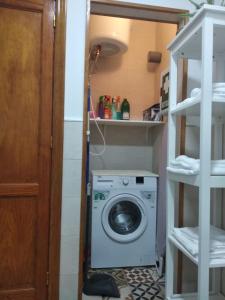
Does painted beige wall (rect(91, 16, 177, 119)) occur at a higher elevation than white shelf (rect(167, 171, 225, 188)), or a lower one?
higher

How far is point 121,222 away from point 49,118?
1.33m

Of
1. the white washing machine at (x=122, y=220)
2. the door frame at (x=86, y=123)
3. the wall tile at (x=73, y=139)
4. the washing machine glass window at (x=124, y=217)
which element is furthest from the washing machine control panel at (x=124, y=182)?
the wall tile at (x=73, y=139)

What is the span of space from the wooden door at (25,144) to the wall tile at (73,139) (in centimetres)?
11

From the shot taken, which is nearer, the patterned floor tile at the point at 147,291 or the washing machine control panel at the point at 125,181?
the patterned floor tile at the point at 147,291

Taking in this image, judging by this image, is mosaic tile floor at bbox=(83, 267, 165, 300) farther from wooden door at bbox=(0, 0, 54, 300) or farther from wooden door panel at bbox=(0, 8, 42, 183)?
wooden door panel at bbox=(0, 8, 42, 183)

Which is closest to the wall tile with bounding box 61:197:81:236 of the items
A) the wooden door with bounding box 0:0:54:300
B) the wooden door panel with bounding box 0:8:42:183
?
the wooden door with bounding box 0:0:54:300

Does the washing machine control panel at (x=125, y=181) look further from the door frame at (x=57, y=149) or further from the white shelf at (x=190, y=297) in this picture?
the white shelf at (x=190, y=297)

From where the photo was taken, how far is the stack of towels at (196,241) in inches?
48.8

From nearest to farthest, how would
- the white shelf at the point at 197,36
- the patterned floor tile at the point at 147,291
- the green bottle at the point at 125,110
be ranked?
1. the white shelf at the point at 197,36
2. the patterned floor tile at the point at 147,291
3. the green bottle at the point at 125,110

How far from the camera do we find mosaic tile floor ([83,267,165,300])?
1.89 meters

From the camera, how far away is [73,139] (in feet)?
5.38

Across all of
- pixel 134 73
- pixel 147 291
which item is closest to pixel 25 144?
pixel 147 291

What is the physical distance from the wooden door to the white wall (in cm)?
11

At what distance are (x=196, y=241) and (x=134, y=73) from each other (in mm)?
2345
